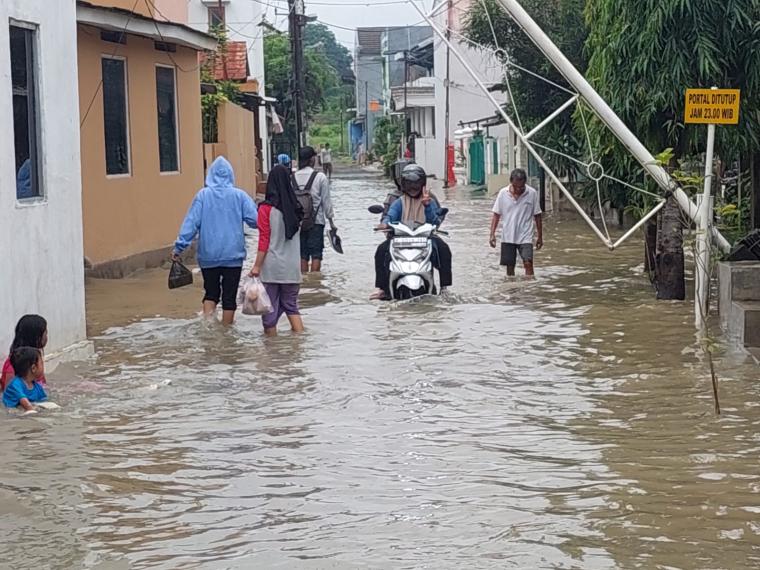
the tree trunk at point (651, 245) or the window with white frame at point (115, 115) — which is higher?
the window with white frame at point (115, 115)

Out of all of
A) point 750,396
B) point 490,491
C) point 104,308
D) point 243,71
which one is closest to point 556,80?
point 243,71

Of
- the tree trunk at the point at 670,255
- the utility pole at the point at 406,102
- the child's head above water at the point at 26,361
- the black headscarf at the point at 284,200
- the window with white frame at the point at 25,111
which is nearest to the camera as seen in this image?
the child's head above water at the point at 26,361

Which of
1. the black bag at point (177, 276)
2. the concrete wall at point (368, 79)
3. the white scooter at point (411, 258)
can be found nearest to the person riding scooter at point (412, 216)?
the white scooter at point (411, 258)

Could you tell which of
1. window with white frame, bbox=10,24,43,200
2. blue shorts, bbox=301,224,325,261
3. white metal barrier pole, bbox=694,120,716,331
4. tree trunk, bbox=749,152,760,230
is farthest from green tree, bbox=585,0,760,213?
window with white frame, bbox=10,24,43,200

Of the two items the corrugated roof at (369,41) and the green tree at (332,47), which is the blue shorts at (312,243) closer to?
the corrugated roof at (369,41)

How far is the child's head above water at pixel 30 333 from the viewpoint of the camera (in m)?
8.57

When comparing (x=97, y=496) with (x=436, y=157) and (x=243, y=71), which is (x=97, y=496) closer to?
(x=243, y=71)

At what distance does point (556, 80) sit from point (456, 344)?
60.1 feet

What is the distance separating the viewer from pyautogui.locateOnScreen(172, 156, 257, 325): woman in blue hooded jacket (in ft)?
39.1

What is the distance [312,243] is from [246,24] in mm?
41247

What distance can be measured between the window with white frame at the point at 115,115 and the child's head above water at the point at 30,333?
885cm

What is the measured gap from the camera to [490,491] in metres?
6.50

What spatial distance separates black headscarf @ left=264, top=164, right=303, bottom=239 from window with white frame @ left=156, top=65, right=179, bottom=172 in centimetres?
821

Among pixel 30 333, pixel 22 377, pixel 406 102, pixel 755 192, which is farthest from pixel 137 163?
pixel 406 102
